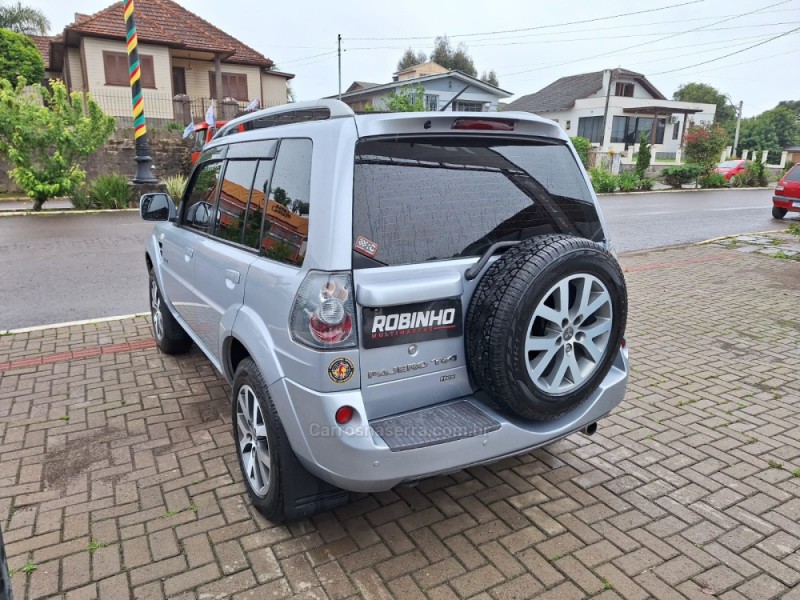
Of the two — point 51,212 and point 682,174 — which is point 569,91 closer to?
point 682,174

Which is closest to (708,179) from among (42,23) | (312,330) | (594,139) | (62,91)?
(594,139)

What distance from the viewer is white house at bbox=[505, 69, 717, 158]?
156 feet

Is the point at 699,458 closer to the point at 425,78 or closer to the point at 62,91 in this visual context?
the point at 62,91

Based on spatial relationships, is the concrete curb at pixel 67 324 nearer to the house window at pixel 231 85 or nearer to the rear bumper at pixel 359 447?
the rear bumper at pixel 359 447

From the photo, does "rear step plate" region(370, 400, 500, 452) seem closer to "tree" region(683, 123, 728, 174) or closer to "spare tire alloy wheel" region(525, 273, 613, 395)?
"spare tire alloy wheel" region(525, 273, 613, 395)

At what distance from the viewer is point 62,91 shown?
14695mm

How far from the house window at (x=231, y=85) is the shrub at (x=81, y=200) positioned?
1716cm

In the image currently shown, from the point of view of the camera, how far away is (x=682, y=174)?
28.9m

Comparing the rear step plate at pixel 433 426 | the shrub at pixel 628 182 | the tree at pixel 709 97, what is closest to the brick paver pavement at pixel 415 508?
the rear step plate at pixel 433 426

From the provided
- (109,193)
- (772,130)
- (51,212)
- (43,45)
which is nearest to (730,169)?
(109,193)

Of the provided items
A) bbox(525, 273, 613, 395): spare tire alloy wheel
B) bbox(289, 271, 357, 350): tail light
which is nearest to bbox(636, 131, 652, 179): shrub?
bbox(525, 273, 613, 395): spare tire alloy wheel

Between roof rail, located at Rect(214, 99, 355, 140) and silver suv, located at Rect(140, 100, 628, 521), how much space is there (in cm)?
2

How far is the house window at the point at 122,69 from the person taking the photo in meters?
26.8

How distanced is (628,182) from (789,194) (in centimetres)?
1075
